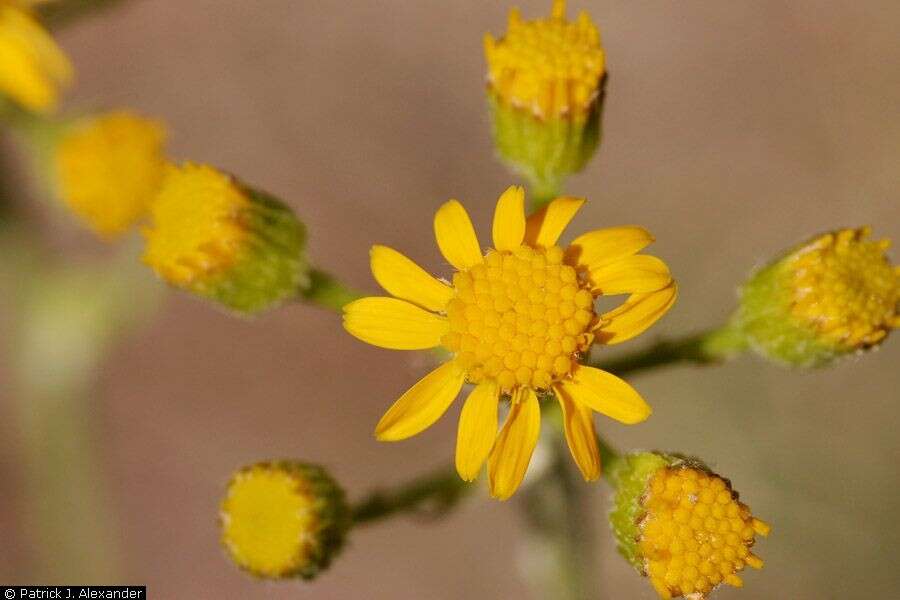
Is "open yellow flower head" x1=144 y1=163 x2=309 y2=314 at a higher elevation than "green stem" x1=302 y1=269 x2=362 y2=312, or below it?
higher

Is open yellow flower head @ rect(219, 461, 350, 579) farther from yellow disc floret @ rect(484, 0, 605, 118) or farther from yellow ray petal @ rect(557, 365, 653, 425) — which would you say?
yellow disc floret @ rect(484, 0, 605, 118)

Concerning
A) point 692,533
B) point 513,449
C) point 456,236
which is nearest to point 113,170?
point 456,236

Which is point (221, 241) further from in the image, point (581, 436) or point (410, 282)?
point (581, 436)

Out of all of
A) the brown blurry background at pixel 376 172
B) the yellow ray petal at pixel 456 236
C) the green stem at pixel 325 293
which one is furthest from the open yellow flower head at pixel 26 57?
the brown blurry background at pixel 376 172

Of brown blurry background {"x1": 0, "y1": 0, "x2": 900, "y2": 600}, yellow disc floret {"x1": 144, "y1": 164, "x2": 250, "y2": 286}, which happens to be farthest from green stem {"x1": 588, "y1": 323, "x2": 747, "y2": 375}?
brown blurry background {"x1": 0, "y1": 0, "x2": 900, "y2": 600}

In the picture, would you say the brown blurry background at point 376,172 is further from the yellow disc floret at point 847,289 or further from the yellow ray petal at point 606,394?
the yellow ray petal at point 606,394

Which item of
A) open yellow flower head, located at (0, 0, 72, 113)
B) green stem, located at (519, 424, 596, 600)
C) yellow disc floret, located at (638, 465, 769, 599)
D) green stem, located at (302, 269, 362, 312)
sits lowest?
yellow disc floret, located at (638, 465, 769, 599)
